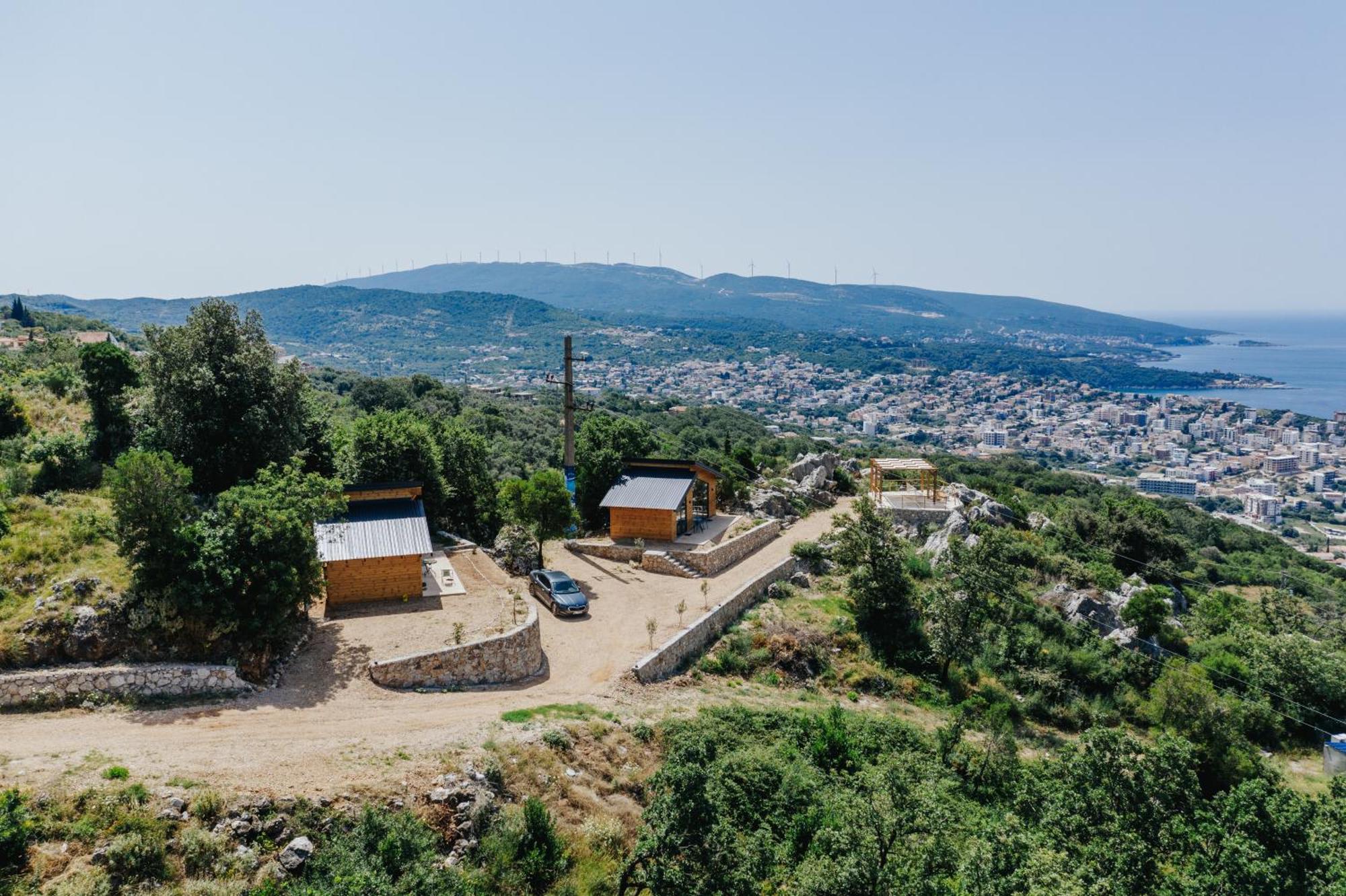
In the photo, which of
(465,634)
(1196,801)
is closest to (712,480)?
(465,634)

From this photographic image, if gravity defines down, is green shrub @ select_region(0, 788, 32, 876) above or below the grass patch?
above

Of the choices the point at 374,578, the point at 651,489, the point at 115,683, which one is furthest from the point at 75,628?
the point at 651,489

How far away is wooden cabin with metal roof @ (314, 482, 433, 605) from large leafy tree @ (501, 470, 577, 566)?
4.58 m

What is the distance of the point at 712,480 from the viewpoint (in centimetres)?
3422

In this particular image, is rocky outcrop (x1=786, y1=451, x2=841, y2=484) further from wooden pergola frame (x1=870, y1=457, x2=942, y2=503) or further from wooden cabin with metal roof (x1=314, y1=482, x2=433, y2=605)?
wooden cabin with metal roof (x1=314, y1=482, x2=433, y2=605)

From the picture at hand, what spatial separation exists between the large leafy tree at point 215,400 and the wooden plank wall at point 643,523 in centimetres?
1263

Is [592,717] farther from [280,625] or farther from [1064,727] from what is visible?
[1064,727]

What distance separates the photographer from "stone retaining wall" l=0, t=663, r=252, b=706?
14930 mm

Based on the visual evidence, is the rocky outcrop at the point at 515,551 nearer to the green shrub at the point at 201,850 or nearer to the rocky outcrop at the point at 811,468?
the green shrub at the point at 201,850

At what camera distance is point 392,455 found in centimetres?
2820

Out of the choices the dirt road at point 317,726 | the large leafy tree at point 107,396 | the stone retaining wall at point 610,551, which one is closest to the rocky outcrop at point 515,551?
the stone retaining wall at point 610,551

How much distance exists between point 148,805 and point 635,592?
1623cm

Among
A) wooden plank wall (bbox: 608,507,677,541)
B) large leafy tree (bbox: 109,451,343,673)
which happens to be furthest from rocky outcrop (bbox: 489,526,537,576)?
large leafy tree (bbox: 109,451,343,673)

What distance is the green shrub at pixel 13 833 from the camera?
421 inches
